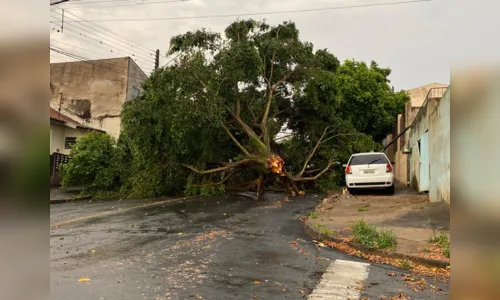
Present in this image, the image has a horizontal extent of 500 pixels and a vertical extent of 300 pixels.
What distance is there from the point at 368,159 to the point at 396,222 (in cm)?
619

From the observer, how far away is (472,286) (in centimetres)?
113

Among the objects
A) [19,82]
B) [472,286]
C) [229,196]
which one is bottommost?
[229,196]

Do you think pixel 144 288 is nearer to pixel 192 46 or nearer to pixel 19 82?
pixel 19 82

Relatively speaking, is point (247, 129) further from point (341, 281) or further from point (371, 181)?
point (341, 281)

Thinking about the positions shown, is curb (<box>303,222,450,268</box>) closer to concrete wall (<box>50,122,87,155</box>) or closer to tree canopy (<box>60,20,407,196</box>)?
tree canopy (<box>60,20,407,196</box>)

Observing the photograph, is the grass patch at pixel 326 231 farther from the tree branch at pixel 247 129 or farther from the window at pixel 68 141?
the window at pixel 68 141

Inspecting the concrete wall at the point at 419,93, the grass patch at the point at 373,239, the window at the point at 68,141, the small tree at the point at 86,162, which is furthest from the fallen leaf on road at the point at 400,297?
the concrete wall at the point at 419,93

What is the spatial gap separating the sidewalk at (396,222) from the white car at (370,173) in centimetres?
129

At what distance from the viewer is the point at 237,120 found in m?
17.8

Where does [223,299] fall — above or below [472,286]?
below

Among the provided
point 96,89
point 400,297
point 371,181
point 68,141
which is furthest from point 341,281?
point 96,89

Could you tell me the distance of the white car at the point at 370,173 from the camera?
1480cm

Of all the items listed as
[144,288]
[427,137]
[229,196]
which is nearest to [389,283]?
[144,288]

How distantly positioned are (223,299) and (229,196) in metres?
12.7
